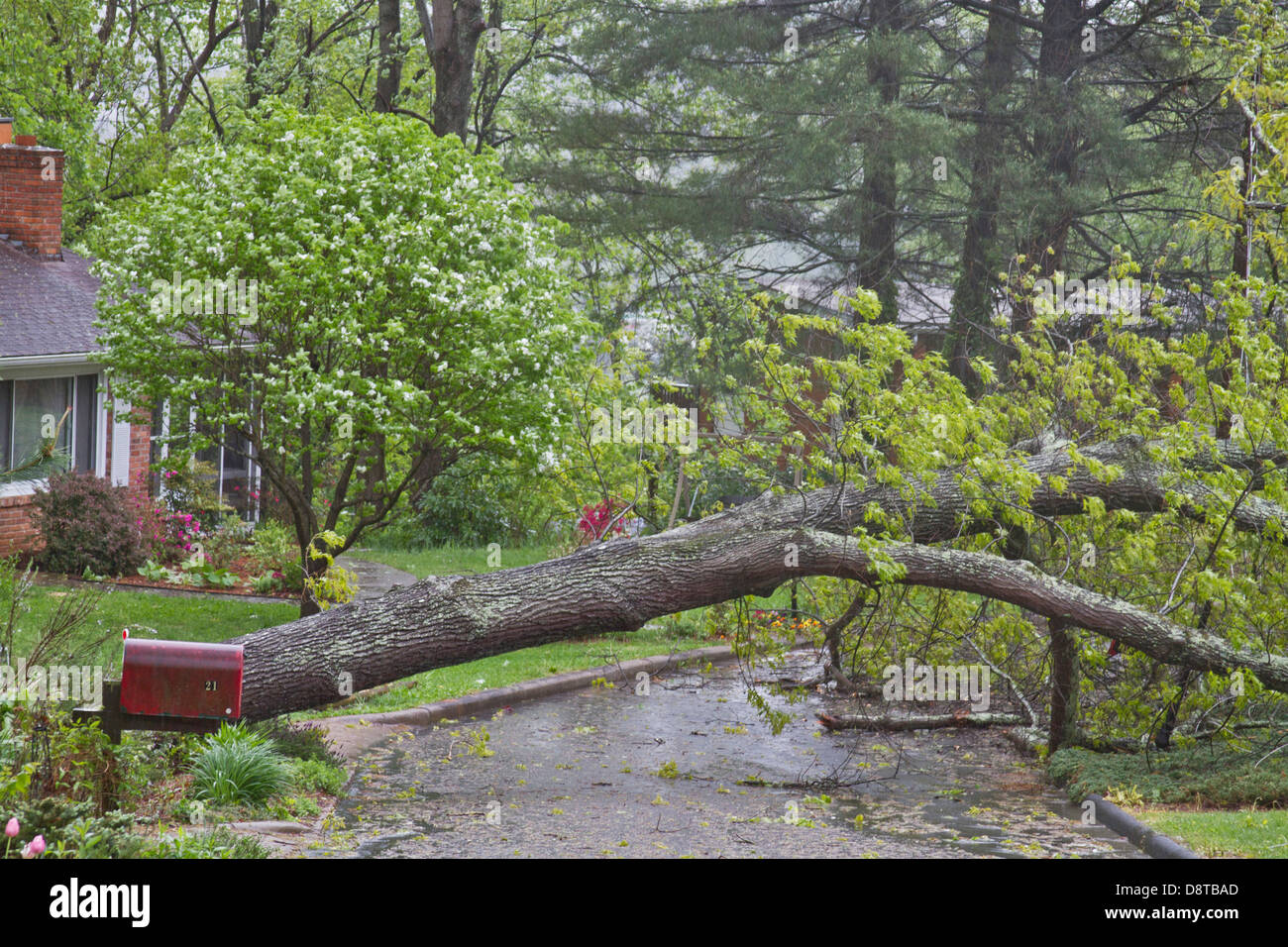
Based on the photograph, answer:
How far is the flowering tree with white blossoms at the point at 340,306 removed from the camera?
35.5 feet

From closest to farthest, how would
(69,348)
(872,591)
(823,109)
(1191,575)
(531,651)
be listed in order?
(1191,575), (872,591), (531,651), (69,348), (823,109)

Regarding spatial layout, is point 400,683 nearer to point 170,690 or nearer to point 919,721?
point 919,721

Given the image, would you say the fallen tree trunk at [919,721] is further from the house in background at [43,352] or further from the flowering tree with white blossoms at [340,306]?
the house in background at [43,352]

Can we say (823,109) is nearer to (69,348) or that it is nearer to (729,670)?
(729,670)

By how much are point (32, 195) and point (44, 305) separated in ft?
7.92

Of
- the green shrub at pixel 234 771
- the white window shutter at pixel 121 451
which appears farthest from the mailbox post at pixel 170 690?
the white window shutter at pixel 121 451

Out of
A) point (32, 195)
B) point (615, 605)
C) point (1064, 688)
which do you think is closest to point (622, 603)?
point (615, 605)

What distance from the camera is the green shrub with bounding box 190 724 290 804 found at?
6.72m

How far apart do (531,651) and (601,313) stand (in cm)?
979

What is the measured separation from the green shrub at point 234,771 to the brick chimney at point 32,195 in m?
13.3

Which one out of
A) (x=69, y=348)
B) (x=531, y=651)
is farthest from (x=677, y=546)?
(x=69, y=348)

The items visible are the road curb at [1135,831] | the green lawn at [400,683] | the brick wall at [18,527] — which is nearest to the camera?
the road curb at [1135,831]
